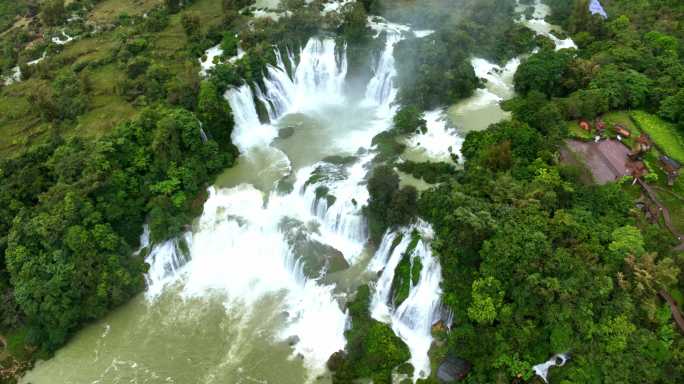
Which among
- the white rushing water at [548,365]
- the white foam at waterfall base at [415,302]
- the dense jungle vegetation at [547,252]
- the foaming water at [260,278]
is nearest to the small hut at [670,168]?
the dense jungle vegetation at [547,252]

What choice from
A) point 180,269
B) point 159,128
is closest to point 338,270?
point 180,269

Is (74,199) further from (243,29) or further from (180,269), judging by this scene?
(243,29)

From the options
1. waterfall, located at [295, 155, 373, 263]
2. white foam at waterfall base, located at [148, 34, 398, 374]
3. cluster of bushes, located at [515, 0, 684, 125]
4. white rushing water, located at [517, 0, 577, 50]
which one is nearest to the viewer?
white foam at waterfall base, located at [148, 34, 398, 374]

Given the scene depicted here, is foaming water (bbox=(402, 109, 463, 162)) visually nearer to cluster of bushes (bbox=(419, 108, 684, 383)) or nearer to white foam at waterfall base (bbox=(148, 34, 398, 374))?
white foam at waterfall base (bbox=(148, 34, 398, 374))

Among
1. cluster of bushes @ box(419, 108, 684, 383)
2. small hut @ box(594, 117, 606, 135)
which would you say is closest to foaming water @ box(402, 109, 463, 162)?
cluster of bushes @ box(419, 108, 684, 383)

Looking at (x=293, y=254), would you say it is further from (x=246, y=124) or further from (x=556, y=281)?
(x=556, y=281)
